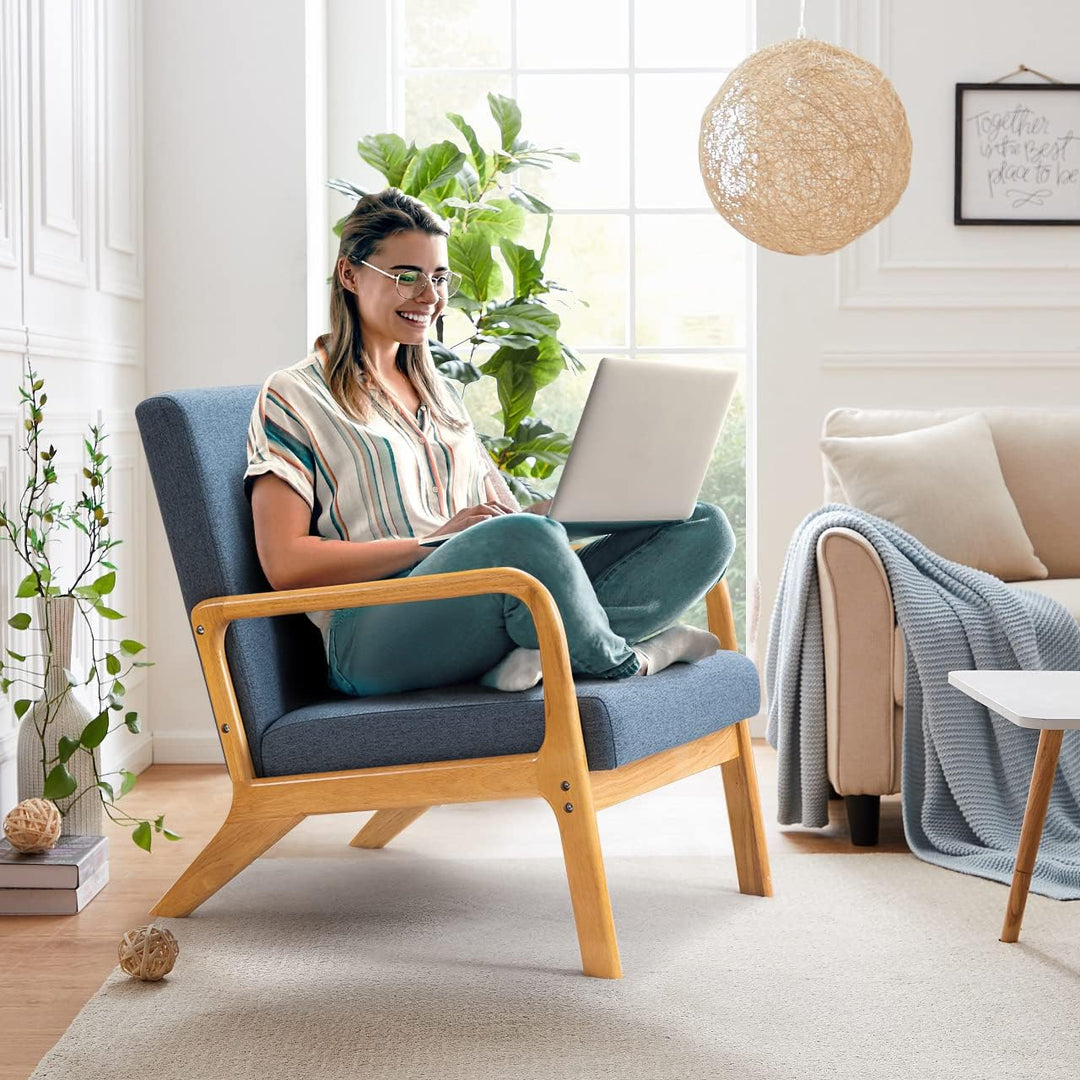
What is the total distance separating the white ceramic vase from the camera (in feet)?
7.82

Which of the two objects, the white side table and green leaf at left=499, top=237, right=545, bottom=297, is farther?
green leaf at left=499, top=237, right=545, bottom=297

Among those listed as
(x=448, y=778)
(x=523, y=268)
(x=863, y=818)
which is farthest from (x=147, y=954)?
(x=523, y=268)

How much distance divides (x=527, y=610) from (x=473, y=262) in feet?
4.57

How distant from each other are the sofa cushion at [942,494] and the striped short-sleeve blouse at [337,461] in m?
1.19

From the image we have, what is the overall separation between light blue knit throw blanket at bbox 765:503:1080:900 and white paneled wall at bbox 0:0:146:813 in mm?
1497

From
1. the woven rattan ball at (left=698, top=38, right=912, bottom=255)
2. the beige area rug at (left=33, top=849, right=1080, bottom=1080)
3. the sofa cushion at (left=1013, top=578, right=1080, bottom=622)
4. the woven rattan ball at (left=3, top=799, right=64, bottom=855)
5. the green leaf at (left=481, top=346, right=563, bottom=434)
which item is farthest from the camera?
the green leaf at (left=481, top=346, right=563, bottom=434)

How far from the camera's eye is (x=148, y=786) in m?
3.19

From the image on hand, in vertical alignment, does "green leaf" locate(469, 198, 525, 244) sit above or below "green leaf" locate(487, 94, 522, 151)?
below

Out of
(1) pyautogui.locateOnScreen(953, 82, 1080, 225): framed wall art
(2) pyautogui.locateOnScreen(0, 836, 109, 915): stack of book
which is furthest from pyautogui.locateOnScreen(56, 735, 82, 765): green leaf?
(1) pyautogui.locateOnScreen(953, 82, 1080, 225): framed wall art

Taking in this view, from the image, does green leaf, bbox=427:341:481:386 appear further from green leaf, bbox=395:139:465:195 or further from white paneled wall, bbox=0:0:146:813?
white paneled wall, bbox=0:0:146:813

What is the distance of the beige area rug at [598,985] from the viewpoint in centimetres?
165

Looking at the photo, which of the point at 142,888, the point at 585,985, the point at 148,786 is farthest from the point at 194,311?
the point at 585,985

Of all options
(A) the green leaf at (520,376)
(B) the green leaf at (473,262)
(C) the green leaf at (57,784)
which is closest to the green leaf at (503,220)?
(B) the green leaf at (473,262)

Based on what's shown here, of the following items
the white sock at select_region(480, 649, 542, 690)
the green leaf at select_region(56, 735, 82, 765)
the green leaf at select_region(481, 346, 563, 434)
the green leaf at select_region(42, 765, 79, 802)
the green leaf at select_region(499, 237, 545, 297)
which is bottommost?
Answer: the green leaf at select_region(42, 765, 79, 802)
